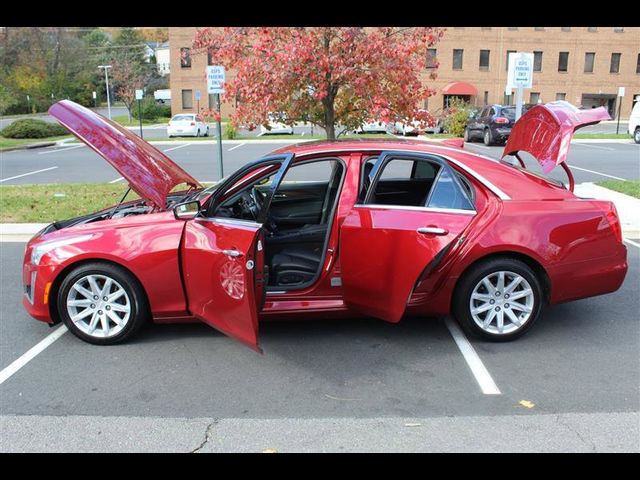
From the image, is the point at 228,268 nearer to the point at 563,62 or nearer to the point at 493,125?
the point at 493,125

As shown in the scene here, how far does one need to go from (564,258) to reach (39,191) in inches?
415

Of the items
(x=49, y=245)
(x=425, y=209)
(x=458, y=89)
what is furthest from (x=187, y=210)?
(x=458, y=89)

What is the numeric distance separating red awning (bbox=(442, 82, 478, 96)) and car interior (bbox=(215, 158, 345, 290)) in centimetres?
4178

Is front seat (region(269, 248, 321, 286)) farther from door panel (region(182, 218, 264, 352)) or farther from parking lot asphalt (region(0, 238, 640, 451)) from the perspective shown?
door panel (region(182, 218, 264, 352))

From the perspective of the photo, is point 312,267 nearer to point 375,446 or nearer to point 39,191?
point 375,446

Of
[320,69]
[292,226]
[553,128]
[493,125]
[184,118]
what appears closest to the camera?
[553,128]

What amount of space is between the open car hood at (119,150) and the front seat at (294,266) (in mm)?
1042

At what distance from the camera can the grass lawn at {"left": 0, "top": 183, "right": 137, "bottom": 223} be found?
9141 mm

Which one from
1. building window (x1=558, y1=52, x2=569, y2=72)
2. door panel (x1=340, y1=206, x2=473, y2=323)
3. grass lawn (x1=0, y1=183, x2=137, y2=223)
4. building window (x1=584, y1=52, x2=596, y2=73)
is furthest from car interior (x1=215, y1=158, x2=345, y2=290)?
building window (x1=584, y1=52, x2=596, y2=73)

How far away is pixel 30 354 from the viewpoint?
14.1 feet

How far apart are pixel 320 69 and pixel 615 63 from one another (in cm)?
4814

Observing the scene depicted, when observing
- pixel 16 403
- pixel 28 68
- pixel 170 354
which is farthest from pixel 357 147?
pixel 28 68

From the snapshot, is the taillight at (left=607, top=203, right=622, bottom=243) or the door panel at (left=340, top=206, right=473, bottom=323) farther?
the taillight at (left=607, top=203, right=622, bottom=243)

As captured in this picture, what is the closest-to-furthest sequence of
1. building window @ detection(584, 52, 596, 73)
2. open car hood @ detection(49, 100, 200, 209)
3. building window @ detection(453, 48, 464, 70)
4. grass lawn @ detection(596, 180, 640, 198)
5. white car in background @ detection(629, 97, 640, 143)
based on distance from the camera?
open car hood @ detection(49, 100, 200, 209)
grass lawn @ detection(596, 180, 640, 198)
white car in background @ detection(629, 97, 640, 143)
building window @ detection(453, 48, 464, 70)
building window @ detection(584, 52, 596, 73)
